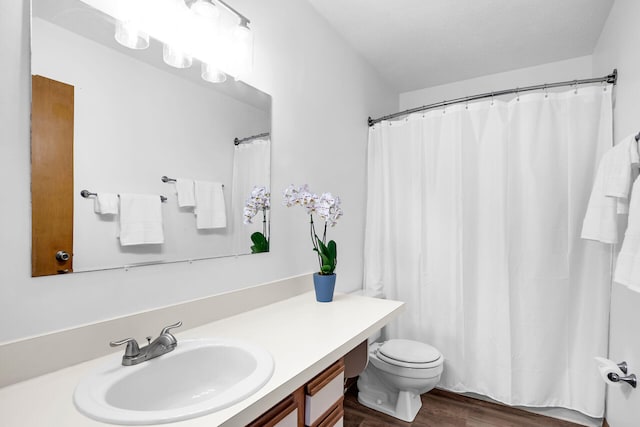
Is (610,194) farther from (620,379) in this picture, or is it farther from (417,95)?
(417,95)

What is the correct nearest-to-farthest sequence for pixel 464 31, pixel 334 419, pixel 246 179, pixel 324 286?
pixel 334 419, pixel 246 179, pixel 324 286, pixel 464 31

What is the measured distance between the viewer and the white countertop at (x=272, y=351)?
69cm

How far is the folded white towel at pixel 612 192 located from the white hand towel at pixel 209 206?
67.2 inches

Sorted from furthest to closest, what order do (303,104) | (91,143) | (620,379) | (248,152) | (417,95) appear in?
(417,95)
(303,104)
(248,152)
(620,379)
(91,143)

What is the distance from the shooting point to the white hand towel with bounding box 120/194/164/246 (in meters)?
1.08

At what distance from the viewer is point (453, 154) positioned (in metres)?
2.27

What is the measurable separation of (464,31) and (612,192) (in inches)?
53.2

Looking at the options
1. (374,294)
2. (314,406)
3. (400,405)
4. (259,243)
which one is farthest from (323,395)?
(374,294)

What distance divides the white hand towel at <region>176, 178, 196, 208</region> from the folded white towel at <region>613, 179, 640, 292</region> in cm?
162

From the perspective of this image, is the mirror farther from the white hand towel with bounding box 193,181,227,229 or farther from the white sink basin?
the white sink basin

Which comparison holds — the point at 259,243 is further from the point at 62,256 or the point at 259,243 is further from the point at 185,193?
the point at 62,256

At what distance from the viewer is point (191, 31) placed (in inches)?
50.5

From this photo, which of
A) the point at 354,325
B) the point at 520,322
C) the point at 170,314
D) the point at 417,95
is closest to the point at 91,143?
the point at 170,314

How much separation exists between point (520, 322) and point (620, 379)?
0.64m
